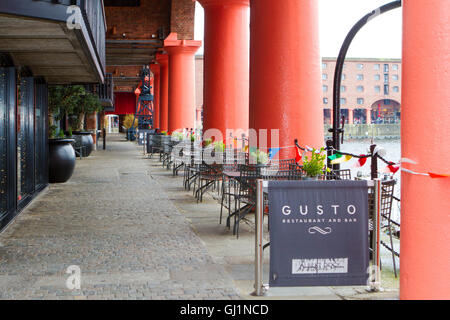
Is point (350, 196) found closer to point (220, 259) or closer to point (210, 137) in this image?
point (220, 259)

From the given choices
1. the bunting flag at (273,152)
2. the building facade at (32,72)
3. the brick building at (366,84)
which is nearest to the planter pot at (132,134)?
the brick building at (366,84)

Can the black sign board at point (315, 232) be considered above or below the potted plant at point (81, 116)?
below

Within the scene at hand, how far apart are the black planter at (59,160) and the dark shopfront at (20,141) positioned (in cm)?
39

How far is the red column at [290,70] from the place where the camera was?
9180mm

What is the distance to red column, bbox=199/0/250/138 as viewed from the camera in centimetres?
1448

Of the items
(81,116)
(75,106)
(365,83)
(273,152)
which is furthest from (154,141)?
(365,83)

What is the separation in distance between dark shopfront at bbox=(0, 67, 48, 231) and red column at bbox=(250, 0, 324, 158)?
4.16m

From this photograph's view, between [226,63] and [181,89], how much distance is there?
10.8 meters

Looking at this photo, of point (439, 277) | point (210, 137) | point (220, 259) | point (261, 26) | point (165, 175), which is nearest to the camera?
point (439, 277)

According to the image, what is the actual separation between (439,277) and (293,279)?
1.26 metres

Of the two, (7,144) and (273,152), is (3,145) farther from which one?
(273,152)

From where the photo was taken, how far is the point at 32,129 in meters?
11.0

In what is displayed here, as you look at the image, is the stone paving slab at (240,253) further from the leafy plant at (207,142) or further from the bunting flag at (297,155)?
the leafy plant at (207,142)

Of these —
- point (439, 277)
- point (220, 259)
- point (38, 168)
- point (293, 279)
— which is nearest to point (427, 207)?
point (439, 277)
